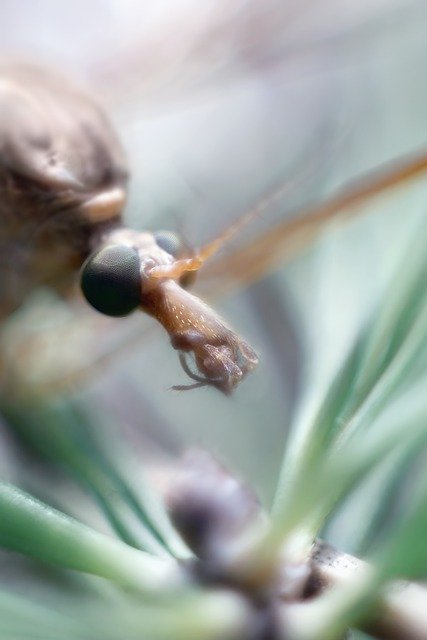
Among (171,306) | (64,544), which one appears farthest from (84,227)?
(64,544)

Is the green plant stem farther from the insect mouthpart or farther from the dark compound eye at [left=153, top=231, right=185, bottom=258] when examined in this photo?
the dark compound eye at [left=153, top=231, right=185, bottom=258]

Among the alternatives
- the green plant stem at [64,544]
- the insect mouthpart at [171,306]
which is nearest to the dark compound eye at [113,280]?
the insect mouthpart at [171,306]

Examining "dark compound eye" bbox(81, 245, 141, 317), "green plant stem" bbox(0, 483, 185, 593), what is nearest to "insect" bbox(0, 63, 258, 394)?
"dark compound eye" bbox(81, 245, 141, 317)

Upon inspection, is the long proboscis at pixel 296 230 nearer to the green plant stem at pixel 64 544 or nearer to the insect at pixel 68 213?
the insect at pixel 68 213

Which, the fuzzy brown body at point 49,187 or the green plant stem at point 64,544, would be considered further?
the fuzzy brown body at point 49,187

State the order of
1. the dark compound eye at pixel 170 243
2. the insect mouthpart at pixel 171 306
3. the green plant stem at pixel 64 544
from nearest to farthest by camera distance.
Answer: the green plant stem at pixel 64 544 < the insect mouthpart at pixel 171 306 < the dark compound eye at pixel 170 243

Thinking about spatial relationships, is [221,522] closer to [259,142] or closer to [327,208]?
[327,208]

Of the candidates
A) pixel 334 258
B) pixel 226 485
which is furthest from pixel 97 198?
pixel 226 485
